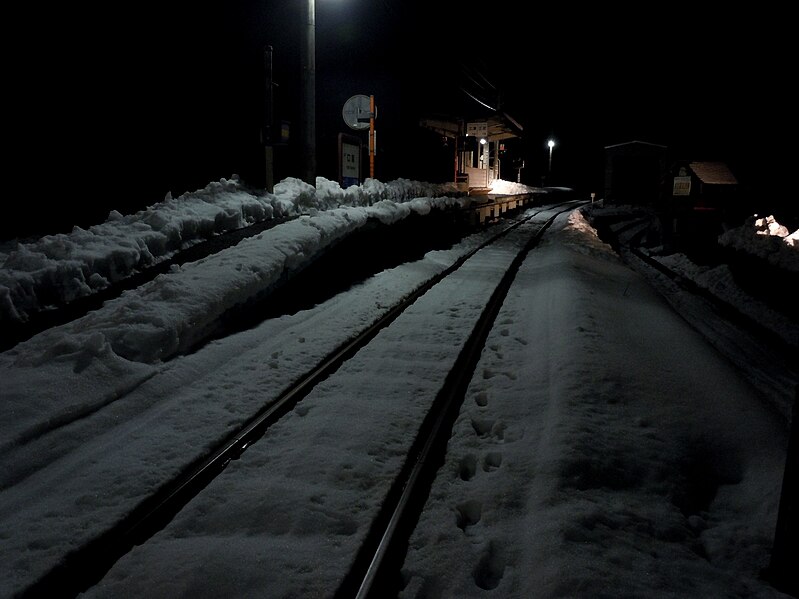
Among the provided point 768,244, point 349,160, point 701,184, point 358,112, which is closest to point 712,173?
point 701,184

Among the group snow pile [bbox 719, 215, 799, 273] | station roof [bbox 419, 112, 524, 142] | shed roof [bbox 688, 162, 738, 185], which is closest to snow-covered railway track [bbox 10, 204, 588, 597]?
snow pile [bbox 719, 215, 799, 273]

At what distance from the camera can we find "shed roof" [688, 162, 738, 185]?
26344 millimetres

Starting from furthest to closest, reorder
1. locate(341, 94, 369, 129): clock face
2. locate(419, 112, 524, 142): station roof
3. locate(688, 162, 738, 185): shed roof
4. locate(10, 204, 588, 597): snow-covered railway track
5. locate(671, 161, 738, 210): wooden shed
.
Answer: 1. locate(419, 112, 524, 142): station roof
2. locate(688, 162, 738, 185): shed roof
3. locate(671, 161, 738, 210): wooden shed
4. locate(341, 94, 369, 129): clock face
5. locate(10, 204, 588, 597): snow-covered railway track

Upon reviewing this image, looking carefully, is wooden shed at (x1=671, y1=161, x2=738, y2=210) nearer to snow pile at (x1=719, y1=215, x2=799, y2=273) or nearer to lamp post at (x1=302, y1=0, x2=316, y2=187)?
snow pile at (x1=719, y1=215, x2=799, y2=273)

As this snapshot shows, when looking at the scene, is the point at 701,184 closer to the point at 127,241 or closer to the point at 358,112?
the point at 358,112

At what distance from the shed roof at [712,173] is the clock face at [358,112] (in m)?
19.1

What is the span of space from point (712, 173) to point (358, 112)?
2052cm

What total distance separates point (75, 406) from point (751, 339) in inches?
441

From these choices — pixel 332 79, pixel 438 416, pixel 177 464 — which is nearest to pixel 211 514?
pixel 177 464

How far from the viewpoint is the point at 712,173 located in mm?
27047

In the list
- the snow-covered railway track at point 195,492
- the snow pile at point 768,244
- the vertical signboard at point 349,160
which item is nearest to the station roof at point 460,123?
the vertical signboard at point 349,160

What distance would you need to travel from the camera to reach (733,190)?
1049 inches

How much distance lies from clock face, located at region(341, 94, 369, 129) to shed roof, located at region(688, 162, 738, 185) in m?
19.1

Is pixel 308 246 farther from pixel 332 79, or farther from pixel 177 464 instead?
pixel 332 79
